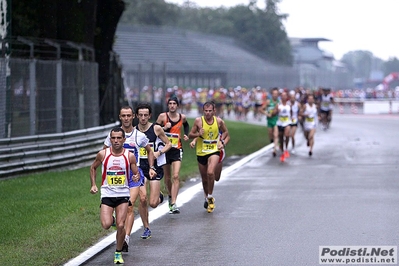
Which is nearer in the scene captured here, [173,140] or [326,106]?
[173,140]

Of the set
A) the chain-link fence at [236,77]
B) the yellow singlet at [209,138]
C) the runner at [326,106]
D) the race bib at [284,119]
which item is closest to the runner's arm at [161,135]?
the yellow singlet at [209,138]

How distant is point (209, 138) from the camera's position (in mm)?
14172

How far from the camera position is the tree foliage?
365 feet

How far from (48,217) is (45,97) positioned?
7978 millimetres

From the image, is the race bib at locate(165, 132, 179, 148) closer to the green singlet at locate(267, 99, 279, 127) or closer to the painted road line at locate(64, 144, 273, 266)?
the painted road line at locate(64, 144, 273, 266)

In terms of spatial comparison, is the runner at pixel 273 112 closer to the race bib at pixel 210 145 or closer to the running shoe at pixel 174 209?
the race bib at pixel 210 145

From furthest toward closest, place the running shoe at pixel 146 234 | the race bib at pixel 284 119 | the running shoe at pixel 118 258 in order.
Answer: the race bib at pixel 284 119 < the running shoe at pixel 146 234 < the running shoe at pixel 118 258

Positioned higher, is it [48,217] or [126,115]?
[126,115]

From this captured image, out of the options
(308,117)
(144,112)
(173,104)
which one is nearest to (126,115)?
(144,112)

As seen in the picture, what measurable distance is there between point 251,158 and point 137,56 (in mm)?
56790

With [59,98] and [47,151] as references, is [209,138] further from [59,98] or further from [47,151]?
[59,98]

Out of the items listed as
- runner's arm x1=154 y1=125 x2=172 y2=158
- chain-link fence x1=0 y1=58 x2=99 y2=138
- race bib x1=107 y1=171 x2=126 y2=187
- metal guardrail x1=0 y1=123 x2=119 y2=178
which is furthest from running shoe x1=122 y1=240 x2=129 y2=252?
chain-link fence x1=0 y1=58 x2=99 y2=138

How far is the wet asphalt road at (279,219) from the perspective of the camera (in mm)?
10164

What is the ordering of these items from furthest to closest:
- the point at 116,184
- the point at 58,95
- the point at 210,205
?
the point at 58,95, the point at 210,205, the point at 116,184
